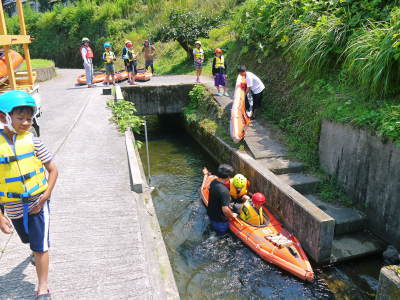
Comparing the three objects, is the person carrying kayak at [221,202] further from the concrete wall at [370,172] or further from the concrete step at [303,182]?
the concrete wall at [370,172]

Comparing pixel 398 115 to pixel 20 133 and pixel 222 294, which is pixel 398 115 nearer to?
pixel 222 294

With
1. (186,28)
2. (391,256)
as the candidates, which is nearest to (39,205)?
(391,256)

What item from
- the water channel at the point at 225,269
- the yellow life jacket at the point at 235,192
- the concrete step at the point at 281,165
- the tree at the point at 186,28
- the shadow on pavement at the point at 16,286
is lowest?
the water channel at the point at 225,269

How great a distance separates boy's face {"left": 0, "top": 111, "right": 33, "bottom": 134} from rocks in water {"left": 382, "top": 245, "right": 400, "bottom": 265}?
237 inches

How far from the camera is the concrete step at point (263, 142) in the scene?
8.72m

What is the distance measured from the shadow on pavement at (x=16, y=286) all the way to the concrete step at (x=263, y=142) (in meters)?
5.99

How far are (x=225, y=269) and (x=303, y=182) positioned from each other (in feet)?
8.69

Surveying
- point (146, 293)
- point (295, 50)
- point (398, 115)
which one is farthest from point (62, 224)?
point (295, 50)

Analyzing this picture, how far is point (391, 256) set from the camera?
19.6ft

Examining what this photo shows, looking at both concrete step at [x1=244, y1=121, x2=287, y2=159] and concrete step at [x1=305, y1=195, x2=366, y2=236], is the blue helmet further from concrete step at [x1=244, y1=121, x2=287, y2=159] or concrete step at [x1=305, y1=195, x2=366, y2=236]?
concrete step at [x1=244, y1=121, x2=287, y2=159]

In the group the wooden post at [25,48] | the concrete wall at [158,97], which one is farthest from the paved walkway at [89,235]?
the concrete wall at [158,97]

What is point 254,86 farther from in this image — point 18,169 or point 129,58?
point 18,169

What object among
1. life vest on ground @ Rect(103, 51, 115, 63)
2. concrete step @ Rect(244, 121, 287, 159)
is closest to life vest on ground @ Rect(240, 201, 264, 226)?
concrete step @ Rect(244, 121, 287, 159)

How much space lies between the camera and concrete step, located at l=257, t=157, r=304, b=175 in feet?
26.4
